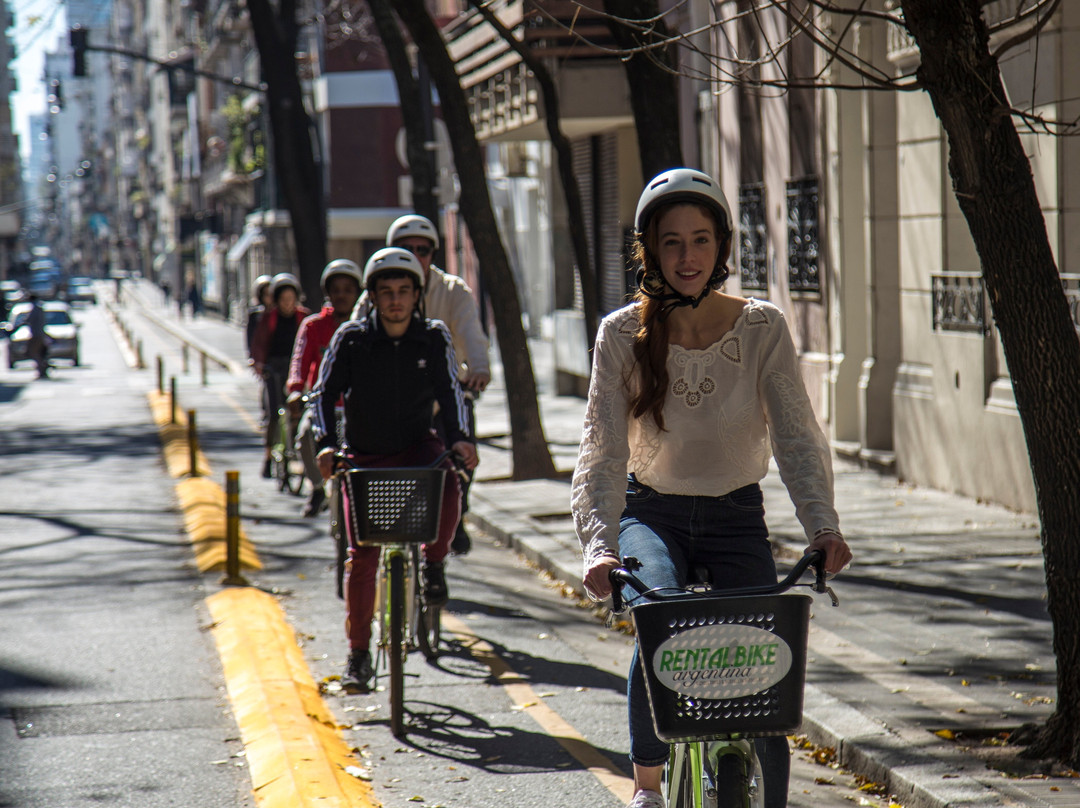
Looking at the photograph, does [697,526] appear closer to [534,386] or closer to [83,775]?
[83,775]

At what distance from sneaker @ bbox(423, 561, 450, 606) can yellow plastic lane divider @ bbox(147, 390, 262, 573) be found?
3.39 metres

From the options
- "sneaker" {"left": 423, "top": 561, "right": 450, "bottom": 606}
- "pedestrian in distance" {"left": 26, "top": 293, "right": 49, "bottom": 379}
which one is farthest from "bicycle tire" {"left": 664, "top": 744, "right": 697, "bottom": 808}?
"pedestrian in distance" {"left": 26, "top": 293, "right": 49, "bottom": 379}

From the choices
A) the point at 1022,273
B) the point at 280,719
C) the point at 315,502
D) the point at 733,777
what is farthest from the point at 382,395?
the point at 315,502

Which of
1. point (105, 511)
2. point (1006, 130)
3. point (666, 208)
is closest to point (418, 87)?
point (105, 511)

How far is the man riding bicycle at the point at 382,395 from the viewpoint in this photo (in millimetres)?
6375

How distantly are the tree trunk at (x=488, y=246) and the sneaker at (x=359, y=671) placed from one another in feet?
21.7

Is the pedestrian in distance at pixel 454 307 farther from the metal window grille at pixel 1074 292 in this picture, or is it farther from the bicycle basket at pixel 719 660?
the bicycle basket at pixel 719 660

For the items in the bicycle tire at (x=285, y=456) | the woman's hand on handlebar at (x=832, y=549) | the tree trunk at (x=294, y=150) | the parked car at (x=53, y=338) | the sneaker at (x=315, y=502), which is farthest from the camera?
the parked car at (x=53, y=338)

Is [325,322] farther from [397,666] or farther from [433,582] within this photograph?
[397,666]

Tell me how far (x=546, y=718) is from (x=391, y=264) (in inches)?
78.5

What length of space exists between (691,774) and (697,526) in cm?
63

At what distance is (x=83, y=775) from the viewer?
5.34 m

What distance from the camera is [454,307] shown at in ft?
28.0

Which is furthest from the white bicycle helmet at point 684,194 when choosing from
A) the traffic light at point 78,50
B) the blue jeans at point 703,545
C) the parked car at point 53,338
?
the parked car at point 53,338
